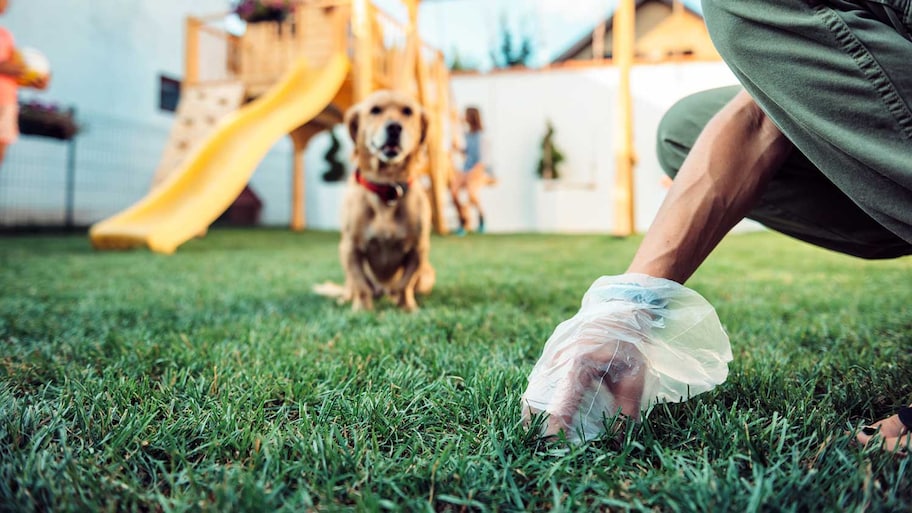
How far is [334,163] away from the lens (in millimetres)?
13109

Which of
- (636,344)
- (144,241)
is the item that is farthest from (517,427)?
(144,241)

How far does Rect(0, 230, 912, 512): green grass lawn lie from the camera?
685mm

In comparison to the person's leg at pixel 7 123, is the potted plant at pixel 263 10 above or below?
above

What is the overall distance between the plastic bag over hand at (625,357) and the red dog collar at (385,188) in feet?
5.32

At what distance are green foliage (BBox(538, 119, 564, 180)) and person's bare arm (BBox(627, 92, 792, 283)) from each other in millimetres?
10988

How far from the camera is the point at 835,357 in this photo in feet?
4.47

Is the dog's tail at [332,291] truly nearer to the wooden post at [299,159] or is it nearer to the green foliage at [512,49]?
the wooden post at [299,159]

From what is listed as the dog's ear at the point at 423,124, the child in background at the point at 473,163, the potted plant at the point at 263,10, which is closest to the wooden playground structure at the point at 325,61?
the potted plant at the point at 263,10

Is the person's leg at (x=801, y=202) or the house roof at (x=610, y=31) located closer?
the person's leg at (x=801, y=202)

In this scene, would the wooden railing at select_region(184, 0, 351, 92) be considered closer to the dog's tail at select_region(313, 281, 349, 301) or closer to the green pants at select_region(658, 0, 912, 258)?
the dog's tail at select_region(313, 281, 349, 301)

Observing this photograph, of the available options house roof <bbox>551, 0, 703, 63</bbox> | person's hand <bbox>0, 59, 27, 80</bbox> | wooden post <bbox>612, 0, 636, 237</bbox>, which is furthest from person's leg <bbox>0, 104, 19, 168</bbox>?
house roof <bbox>551, 0, 703, 63</bbox>

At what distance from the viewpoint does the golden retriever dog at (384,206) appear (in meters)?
2.52

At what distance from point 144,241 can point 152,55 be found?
733cm

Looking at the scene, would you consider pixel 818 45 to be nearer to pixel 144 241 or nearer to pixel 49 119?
pixel 144 241
